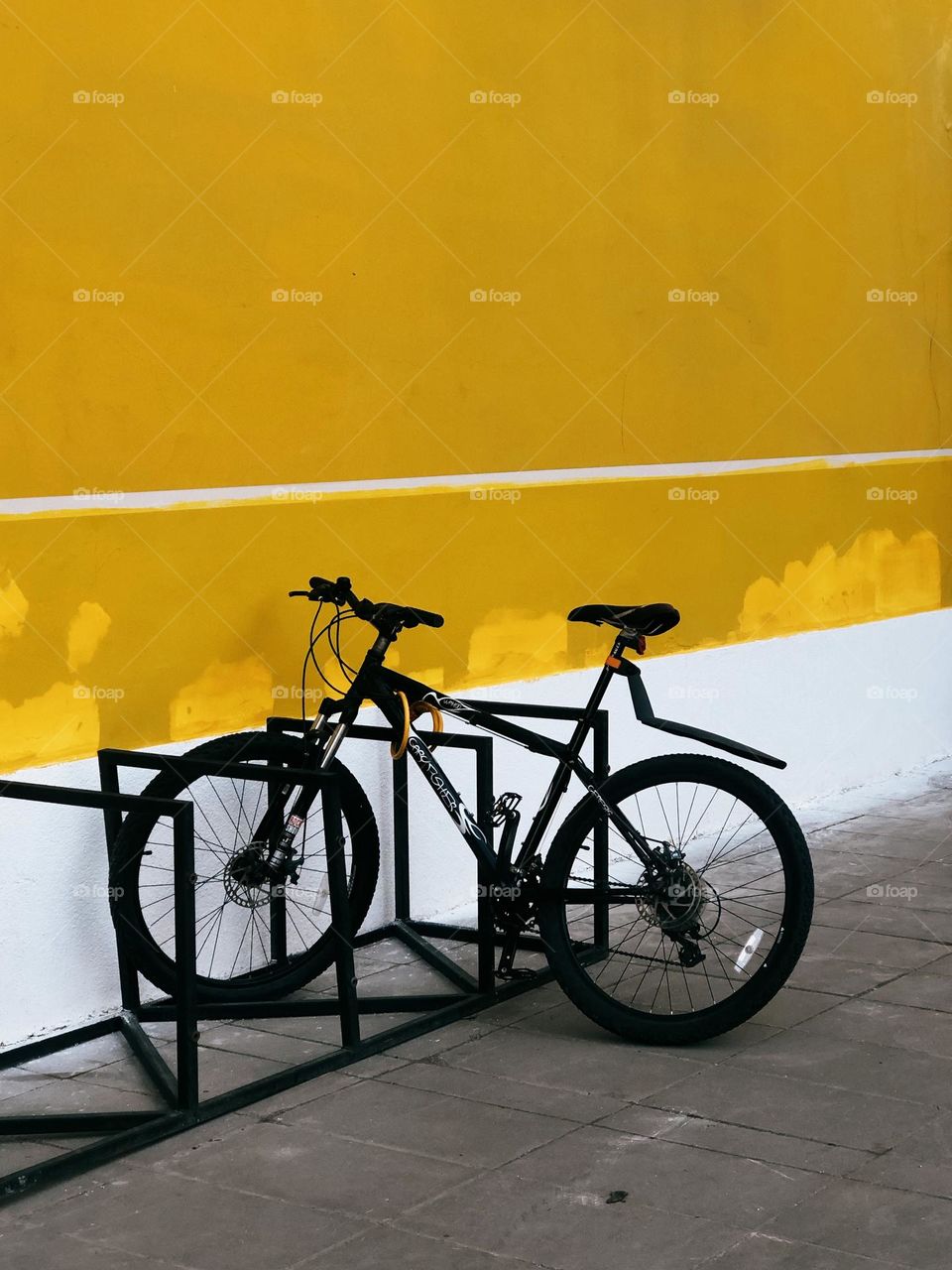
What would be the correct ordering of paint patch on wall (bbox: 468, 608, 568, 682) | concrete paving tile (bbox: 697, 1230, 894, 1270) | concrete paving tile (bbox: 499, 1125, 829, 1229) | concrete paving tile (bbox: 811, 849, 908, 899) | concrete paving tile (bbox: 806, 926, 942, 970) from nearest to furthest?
concrete paving tile (bbox: 697, 1230, 894, 1270)
concrete paving tile (bbox: 499, 1125, 829, 1229)
concrete paving tile (bbox: 806, 926, 942, 970)
paint patch on wall (bbox: 468, 608, 568, 682)
concrete paving tile (bbox: 811, 849, 908, 899)

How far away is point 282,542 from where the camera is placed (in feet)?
17.7

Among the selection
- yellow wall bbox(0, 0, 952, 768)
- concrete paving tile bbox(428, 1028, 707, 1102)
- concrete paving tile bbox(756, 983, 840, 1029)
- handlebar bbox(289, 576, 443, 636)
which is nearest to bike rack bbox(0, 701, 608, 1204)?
concrete paving tile bbox(428, 1028, 707, 1102)

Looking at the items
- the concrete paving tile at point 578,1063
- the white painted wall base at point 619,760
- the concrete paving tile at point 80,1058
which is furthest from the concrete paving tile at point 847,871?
the concrete paving tile at point 80,1058

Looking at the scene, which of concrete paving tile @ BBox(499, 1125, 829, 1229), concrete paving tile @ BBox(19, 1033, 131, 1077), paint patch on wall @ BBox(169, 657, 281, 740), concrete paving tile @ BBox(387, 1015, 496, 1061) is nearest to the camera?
concrete paving tile @ BBox(499, 1125, 829, 1229)

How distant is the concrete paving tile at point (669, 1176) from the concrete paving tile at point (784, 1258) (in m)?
0.10

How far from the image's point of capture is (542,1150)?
392cm

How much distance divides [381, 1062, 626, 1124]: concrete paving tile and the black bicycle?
0.40 meters

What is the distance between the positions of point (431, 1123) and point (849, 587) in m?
4.72

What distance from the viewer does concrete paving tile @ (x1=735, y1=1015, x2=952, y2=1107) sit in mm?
4281

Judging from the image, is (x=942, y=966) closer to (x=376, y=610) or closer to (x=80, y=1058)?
(x=376, y=610)

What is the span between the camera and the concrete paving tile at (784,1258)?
3.29 m

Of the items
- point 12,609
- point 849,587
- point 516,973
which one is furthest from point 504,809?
point 849,587

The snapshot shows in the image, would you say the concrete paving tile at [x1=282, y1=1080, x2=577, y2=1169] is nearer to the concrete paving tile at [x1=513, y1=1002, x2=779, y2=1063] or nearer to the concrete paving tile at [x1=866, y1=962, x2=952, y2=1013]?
the concrete paving tile at [x1=513, y1=1002, x2=779, y2=1063]

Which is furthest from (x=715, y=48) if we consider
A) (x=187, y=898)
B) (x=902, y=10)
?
(x=187, y=898)
